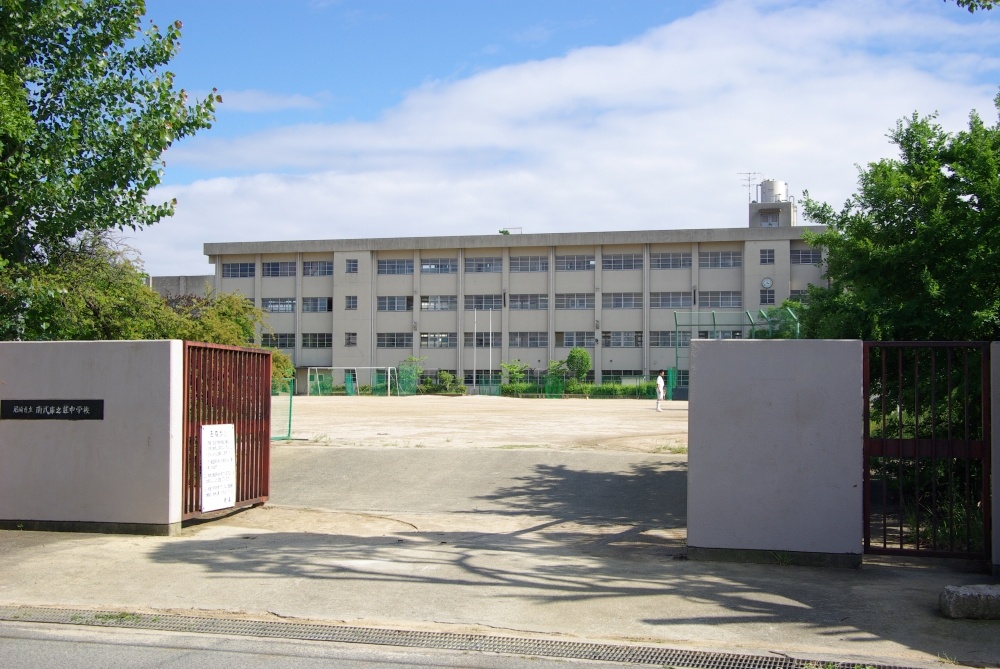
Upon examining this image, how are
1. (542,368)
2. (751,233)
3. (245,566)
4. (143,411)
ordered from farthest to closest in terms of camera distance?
1. (542,368)
2. (751,233)
3. (143,411)
4. (245,566)

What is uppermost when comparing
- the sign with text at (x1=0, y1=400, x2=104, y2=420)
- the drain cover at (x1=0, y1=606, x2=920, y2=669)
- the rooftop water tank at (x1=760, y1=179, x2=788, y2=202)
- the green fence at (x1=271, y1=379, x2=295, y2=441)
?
the rooftop water tank at (x1=760, y1=179, x2=788, y2=202)

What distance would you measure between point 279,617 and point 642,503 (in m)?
7.20

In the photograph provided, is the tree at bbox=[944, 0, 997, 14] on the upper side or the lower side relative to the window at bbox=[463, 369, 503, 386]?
upper

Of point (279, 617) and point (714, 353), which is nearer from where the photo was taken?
point (279, 617)

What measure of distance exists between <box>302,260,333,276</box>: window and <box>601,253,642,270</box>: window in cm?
2110

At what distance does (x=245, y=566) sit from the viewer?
9.45 metres

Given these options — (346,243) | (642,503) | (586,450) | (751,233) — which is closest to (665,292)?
(751,233)

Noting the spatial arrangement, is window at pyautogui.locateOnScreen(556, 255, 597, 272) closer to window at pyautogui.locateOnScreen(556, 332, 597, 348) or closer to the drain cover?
window at pyautogui.locateOnScreen(556, 332, 597, 348)

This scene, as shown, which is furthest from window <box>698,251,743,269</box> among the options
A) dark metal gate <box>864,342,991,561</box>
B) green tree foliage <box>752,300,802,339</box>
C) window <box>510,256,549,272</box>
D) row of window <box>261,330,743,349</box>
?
dark metal gate <box>864,342,991,561</box>

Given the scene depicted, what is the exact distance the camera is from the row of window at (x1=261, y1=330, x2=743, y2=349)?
6681 centimetres

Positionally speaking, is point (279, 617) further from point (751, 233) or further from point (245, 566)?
point (751, 233)

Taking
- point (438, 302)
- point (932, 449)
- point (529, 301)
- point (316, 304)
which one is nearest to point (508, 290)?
point (529, 301)

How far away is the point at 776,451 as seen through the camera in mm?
9508

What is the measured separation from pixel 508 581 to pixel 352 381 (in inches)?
2293
